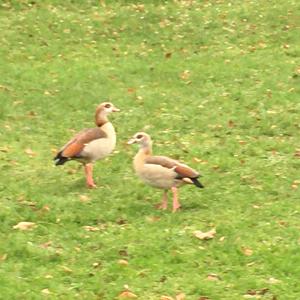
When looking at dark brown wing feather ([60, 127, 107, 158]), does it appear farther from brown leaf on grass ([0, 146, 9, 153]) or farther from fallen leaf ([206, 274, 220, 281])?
fallen leaf ([206, 274, 220, 281])

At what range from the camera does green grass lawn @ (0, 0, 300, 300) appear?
761 cm

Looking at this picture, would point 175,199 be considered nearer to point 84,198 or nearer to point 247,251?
point 84,198

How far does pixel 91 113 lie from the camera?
549 inches

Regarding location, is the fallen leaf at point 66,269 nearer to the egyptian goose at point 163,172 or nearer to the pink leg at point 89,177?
the egyptian goose at point 163,172

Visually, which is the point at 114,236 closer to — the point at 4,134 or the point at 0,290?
the point at 0,290

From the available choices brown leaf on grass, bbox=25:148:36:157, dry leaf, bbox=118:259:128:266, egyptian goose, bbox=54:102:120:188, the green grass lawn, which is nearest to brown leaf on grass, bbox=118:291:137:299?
the green grass lawn

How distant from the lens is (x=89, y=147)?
10.0 meters

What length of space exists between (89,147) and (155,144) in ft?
7.96

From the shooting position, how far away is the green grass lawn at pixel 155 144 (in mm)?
7609

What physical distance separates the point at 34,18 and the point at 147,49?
3.51 m

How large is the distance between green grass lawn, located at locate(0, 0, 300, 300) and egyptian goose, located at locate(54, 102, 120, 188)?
15.0 inches

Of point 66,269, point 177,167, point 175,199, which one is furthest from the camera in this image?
point 175,199

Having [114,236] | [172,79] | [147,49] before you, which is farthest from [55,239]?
[147,49]

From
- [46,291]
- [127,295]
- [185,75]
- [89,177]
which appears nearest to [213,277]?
[127,295]
